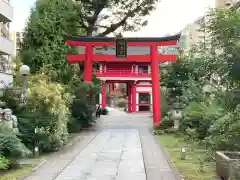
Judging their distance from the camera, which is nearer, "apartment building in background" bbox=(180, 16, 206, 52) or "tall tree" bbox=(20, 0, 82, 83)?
"apartment building in background" bbox=(180, 16, 206, 52)

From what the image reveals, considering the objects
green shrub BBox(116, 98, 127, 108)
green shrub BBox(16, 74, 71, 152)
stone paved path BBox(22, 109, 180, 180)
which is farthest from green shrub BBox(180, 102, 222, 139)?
green shrub BBox(116, 98, 127, 108)

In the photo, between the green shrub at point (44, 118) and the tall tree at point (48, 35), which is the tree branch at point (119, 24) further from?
the green shrub at point (44, 118)

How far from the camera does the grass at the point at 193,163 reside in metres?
10.3

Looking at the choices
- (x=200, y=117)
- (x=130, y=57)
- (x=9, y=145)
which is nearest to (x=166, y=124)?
(x=200, y=117)

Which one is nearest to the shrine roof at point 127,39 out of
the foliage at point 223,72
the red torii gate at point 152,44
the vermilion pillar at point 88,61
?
the red torii gate at point 152,44

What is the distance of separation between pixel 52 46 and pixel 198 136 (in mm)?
14050

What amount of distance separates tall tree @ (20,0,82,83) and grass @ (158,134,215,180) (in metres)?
13.4

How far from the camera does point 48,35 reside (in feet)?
93.8

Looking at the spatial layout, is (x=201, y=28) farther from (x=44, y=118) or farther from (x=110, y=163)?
(x=44, y=118)

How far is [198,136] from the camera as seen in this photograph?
17.6 meters

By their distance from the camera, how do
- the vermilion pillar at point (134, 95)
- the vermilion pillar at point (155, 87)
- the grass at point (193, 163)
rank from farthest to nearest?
the vermilion pillar at point (134, 95)
the vermilion pillar at point (155, 87)
the grass at point (193, 163)

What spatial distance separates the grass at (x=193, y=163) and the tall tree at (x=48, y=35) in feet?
44.0

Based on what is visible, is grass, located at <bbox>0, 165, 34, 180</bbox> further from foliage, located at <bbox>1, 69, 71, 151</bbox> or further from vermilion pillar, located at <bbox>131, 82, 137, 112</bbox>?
vermilion pillar, located at <bbox>131, 82, 137, 112</bbox>

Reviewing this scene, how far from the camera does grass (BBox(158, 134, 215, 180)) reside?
33.9ft
